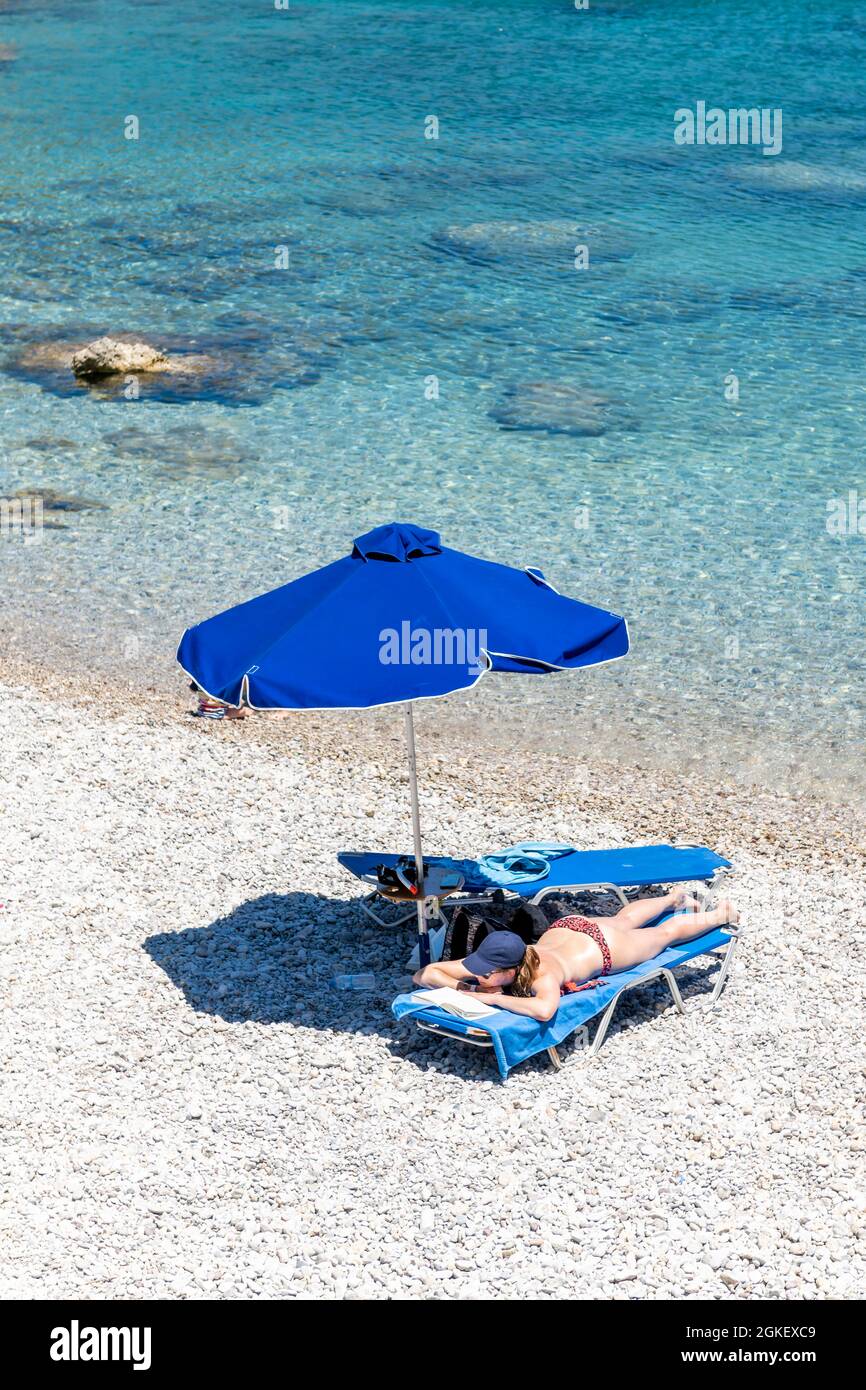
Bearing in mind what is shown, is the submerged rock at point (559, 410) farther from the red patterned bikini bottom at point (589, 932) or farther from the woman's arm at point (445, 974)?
the woman's arm at point (445, 974)

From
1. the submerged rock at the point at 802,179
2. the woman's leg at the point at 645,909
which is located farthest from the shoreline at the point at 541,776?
the submerged rock at the point at 802,179

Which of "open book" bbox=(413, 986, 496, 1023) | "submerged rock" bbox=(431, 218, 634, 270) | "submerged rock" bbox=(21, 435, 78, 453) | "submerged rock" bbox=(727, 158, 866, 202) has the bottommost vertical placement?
"submerged rock" bbox=(21, 435, 78, 453)

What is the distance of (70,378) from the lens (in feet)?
66.9

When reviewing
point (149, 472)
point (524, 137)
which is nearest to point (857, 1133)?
point (149, 472)

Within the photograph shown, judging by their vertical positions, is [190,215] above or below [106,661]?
above

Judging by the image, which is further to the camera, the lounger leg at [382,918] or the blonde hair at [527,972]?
the lounger leg at [382,918]

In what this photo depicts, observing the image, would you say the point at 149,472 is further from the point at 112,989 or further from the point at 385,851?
the point at 112,989

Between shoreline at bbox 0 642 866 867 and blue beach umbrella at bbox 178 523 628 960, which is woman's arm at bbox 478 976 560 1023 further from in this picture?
shoreline at bbox 0 642 866 867

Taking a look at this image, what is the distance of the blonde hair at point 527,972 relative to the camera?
7812 mm

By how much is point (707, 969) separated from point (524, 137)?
26417 mm

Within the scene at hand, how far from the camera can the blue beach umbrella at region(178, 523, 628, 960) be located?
729cm

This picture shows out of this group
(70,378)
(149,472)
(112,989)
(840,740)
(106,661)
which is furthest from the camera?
(70,378)

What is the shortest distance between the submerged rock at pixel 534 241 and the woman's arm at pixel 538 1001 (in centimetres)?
1871

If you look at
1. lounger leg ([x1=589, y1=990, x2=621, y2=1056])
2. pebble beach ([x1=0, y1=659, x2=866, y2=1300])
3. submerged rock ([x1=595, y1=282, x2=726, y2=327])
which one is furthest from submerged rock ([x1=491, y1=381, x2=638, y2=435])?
lounger leg ([x1=589, y1=990, x2=621, y2=1056])
